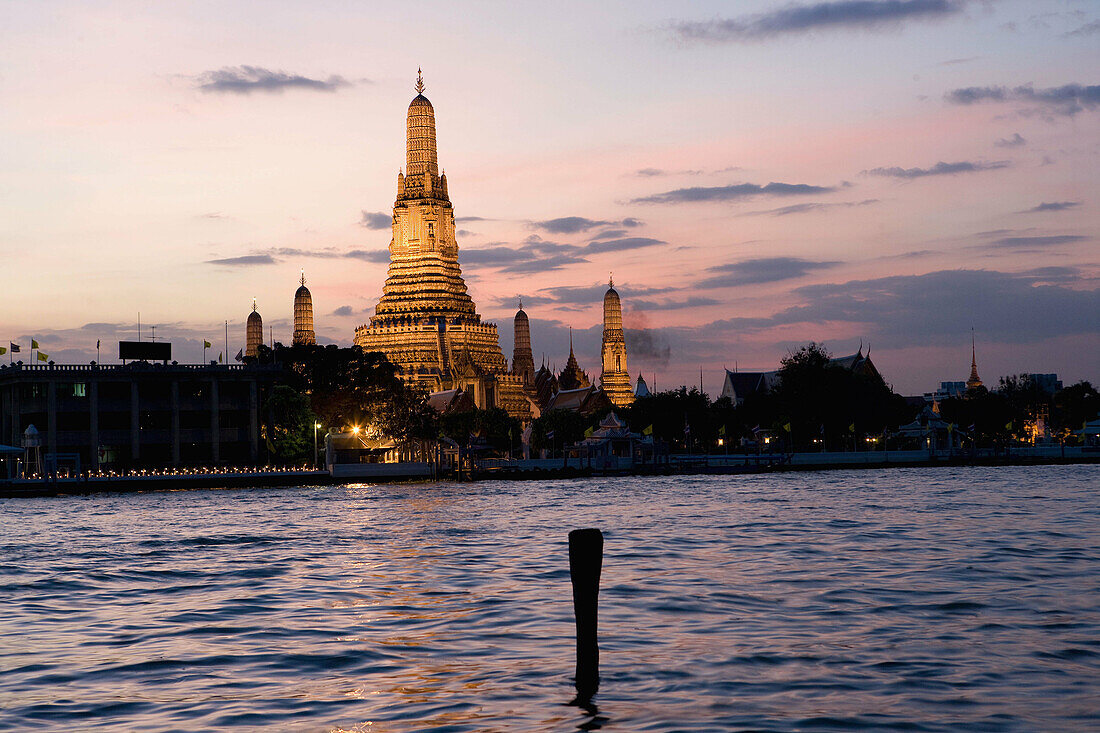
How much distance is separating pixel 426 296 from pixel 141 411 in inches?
2861

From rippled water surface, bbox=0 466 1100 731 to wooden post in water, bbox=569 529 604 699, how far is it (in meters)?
0.31

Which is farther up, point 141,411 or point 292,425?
point 141,411

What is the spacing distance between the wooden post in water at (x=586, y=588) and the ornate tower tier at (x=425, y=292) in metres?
160

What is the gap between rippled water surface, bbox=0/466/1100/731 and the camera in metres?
14.4

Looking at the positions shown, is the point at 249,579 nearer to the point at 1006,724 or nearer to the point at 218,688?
the point at 218,688

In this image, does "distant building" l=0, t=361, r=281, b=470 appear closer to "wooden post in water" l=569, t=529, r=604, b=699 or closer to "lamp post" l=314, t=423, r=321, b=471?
"lamp post" l=314, t=423, r=321, b=471

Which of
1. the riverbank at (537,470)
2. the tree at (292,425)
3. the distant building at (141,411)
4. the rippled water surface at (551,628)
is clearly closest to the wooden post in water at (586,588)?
the rippled water surface at (551,628)

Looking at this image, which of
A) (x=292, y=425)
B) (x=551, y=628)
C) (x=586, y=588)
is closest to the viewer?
(x=586, y=588)

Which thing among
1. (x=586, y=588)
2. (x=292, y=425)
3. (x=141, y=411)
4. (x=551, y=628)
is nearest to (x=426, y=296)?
(x=292, y=425)

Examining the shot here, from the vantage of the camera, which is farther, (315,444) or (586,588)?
(315,444)

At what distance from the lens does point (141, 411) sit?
111 m

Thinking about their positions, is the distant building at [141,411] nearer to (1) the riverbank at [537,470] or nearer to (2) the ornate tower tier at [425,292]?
(1) the riverbank at [537,470]

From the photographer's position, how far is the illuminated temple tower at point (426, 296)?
17712cm

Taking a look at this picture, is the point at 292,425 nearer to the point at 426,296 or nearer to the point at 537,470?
the point at 537,470
